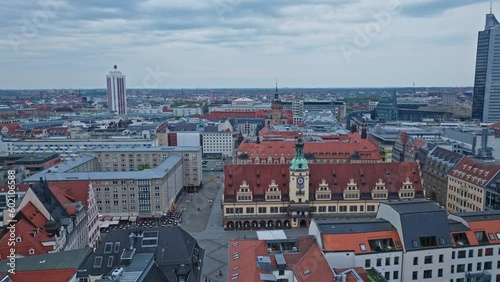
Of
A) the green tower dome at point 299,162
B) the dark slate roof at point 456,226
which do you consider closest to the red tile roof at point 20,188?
the green tower dome at point 299,162

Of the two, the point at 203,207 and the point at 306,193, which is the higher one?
the point at 306,193

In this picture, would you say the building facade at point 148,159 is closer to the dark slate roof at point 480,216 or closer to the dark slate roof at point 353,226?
the dark slate roof at point 353,226

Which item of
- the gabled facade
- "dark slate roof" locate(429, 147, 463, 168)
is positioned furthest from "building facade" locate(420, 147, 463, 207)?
the gabled facade

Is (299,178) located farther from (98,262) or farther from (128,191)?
(98,262)

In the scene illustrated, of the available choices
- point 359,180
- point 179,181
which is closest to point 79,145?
point 179,181

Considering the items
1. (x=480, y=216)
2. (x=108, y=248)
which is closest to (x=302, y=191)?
(x=480, y=216)

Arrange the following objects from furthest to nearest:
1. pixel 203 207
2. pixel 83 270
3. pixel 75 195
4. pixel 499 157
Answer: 1. pixel 499 157
2. pixel 203 207
3. pixel 75 195
4. pixel 83 270

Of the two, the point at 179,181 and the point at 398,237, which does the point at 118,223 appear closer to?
the point at 179,181

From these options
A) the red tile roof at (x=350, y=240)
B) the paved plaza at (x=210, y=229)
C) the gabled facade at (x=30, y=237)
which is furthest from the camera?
the paved plaza at (x=210, y=229)
